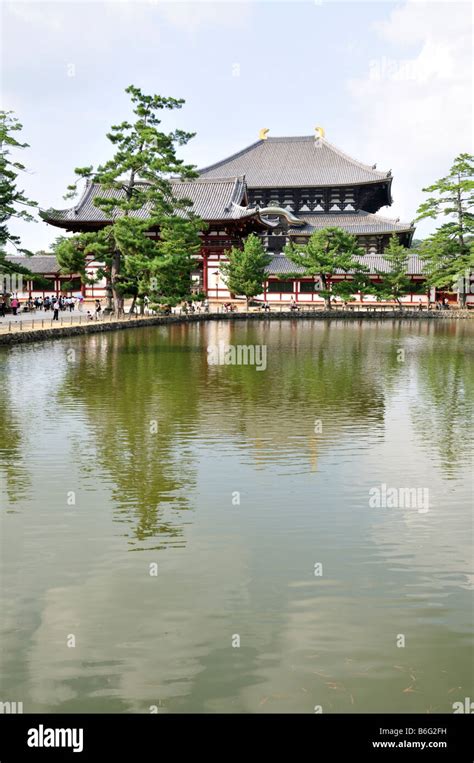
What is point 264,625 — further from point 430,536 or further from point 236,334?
point 236,334

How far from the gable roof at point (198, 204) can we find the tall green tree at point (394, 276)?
47.8 ft

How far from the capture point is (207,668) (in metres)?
6.67

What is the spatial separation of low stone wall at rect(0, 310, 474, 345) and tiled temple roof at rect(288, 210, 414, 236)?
44.0ft

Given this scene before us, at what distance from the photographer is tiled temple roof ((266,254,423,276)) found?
74.7m

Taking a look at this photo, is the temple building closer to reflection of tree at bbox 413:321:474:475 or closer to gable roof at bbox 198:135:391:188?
gable roof at bbox 198:135:391:188

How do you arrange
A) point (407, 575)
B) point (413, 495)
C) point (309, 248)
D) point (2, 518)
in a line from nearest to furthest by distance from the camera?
point (407, 575) → point (2, 518) → point (413, 495) → point (309, 248)

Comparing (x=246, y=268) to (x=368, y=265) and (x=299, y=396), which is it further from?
(x=299, y=396)

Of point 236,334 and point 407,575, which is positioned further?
point 236,334

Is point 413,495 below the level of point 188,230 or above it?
below

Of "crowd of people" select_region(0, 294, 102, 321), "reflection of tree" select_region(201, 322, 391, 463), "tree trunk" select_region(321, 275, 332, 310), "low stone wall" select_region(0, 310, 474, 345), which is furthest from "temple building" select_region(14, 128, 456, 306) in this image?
"reflection of tree" select_region(201, 322, 391, 463)

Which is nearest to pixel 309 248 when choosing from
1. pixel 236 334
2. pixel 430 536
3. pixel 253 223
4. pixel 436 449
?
pixel 253 223

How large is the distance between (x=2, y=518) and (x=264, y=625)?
15.8 ft

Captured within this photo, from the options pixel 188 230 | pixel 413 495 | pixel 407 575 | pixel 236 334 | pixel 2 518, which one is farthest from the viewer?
pixel 188 230

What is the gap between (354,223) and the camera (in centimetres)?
8306
